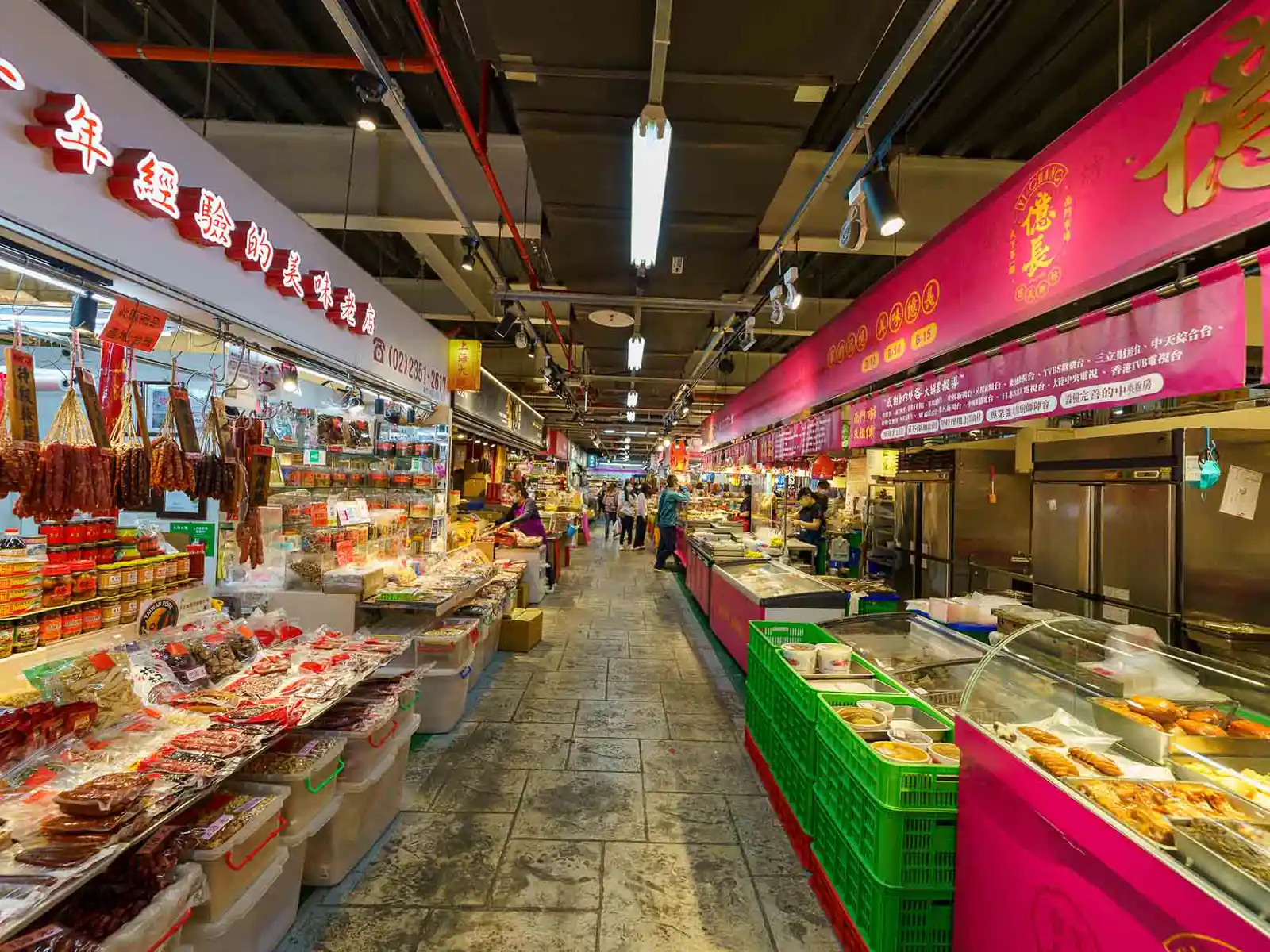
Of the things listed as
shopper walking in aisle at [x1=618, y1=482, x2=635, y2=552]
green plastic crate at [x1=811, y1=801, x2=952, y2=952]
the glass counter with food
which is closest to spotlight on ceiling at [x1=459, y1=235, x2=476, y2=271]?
the glass counter with food

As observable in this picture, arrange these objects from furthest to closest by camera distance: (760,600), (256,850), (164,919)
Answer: (760,600) < (256,850) < (164,919)

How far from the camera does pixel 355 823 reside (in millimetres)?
3018

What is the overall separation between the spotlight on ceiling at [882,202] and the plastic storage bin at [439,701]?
4.52m

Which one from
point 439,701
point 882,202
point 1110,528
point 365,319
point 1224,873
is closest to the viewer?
point 1224,873

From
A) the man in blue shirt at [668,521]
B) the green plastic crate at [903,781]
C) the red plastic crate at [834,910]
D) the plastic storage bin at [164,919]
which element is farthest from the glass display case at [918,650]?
the man in blue shirt at [668,521]

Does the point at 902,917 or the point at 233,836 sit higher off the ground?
the point at 233,836

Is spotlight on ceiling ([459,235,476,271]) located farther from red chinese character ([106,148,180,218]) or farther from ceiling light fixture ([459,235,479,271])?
red chinese character ([106,148,180,218])

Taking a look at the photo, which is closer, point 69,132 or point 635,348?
point 69,132

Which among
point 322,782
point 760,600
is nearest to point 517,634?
point 760,600

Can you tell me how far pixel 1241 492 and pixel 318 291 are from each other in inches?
277

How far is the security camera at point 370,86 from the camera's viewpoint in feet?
A: 10.0

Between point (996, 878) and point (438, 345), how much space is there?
6.78 m

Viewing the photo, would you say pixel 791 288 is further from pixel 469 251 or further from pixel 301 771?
pixel 301 771

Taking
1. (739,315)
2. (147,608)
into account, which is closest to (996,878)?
(147,608)
